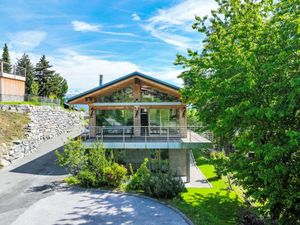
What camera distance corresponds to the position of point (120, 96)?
20.6 metres

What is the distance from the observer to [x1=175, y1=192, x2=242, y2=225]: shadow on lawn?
10.6 meters

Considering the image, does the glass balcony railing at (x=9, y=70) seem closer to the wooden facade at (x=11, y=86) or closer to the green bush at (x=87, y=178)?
the wooden facade at (x=11, y=86)

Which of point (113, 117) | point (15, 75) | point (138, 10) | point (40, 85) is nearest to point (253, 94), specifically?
point (138, 10)

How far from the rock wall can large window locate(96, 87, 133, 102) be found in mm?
6786

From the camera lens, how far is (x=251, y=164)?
10398 millimetres

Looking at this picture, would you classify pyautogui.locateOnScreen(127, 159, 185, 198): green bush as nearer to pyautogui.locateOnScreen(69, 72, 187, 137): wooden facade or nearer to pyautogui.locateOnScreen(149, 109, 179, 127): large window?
pyautogui.locateOnScreen(69, 72, 187, 137): wooden facade

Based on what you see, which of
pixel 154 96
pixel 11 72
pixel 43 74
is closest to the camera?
pixel 154 96

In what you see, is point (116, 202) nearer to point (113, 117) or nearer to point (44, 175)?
point (44, 175)

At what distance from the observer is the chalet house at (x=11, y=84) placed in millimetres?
26650

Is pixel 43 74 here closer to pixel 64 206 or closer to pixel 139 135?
pixel 139 135

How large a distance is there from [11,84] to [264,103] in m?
27.6

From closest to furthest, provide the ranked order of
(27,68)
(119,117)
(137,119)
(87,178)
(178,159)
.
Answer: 1. (87,178)
2. (178,159)
3. (137,119)
4. (119,117)
5. (27,68)

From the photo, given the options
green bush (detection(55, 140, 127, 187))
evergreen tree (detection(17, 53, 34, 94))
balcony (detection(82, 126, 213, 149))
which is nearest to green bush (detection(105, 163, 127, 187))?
green bush (detection(55, 140, 127, 187))

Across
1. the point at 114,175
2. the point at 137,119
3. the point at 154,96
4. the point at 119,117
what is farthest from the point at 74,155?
the point at 154,96
